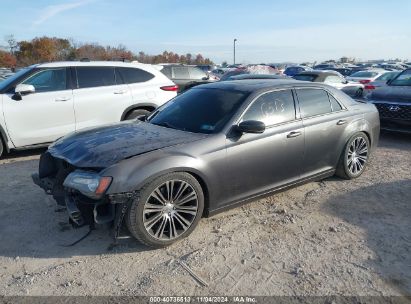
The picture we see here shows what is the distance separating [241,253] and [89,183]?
61.2 inches

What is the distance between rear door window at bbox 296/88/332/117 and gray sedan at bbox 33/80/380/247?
0.6 inches

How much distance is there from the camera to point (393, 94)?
8.62 meters

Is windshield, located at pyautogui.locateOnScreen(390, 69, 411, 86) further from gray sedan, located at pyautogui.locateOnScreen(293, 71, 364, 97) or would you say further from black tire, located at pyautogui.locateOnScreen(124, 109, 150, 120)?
black tire, located at pyautogui.locateOnScreen(124, 109, 150, 120)

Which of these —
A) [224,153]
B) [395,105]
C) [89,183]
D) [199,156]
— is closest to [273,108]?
[224,153]

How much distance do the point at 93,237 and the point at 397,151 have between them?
6099 mm

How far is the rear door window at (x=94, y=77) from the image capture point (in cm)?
726

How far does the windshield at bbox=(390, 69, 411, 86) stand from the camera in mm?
9162

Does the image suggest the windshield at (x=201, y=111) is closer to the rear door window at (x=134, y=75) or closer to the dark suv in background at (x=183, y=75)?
the rear door window at (x=134, y=75)

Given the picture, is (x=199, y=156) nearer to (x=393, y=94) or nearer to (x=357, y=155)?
(x=357, y=155)

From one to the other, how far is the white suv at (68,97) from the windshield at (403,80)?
568cm

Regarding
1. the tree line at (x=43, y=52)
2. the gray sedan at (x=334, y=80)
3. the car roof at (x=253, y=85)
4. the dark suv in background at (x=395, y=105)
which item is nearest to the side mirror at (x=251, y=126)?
the car roof at (x=253, y=85)

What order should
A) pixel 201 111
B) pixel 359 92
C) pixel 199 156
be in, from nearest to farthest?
pixel 199 156
pixel 201 111
pixel 359 92

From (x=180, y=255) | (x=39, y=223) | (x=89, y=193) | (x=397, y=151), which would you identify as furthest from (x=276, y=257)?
(x=397, y=151)

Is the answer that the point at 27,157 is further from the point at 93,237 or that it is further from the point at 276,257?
the point at 276,257
